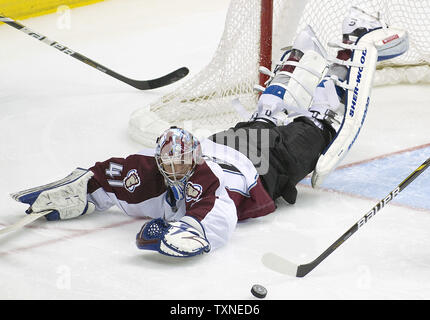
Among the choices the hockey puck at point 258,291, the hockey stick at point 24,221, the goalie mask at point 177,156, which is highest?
the goalie mask at point 177,156

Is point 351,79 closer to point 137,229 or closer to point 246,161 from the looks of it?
point 246,161

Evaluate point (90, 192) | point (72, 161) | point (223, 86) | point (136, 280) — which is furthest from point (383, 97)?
point (136, 280)

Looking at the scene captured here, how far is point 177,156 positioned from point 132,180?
19cm

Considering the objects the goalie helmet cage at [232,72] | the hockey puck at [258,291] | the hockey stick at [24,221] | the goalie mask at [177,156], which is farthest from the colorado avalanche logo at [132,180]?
the goalie helmet cage at [232,72]

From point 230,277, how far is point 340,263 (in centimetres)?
28

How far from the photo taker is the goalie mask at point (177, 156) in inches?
81.5

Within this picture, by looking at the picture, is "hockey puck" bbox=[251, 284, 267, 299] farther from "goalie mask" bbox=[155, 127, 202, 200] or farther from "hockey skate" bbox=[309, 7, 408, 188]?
"hockey skate" bbox=[309, 7, 408, 188]

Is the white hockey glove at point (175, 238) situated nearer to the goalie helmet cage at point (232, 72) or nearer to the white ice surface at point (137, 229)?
the white ice surface at point (137, 229)

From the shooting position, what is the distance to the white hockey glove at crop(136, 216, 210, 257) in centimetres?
195

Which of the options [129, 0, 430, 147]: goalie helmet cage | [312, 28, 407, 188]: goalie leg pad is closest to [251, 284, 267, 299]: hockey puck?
[312, 28, 407, 188]: goalie leg pad

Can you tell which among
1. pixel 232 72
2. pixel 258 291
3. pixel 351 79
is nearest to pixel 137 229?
pixel 258 291

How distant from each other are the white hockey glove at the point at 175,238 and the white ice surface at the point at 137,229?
0.05m

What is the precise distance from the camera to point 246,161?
2242 mm

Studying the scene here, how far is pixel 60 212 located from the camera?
2.24m
